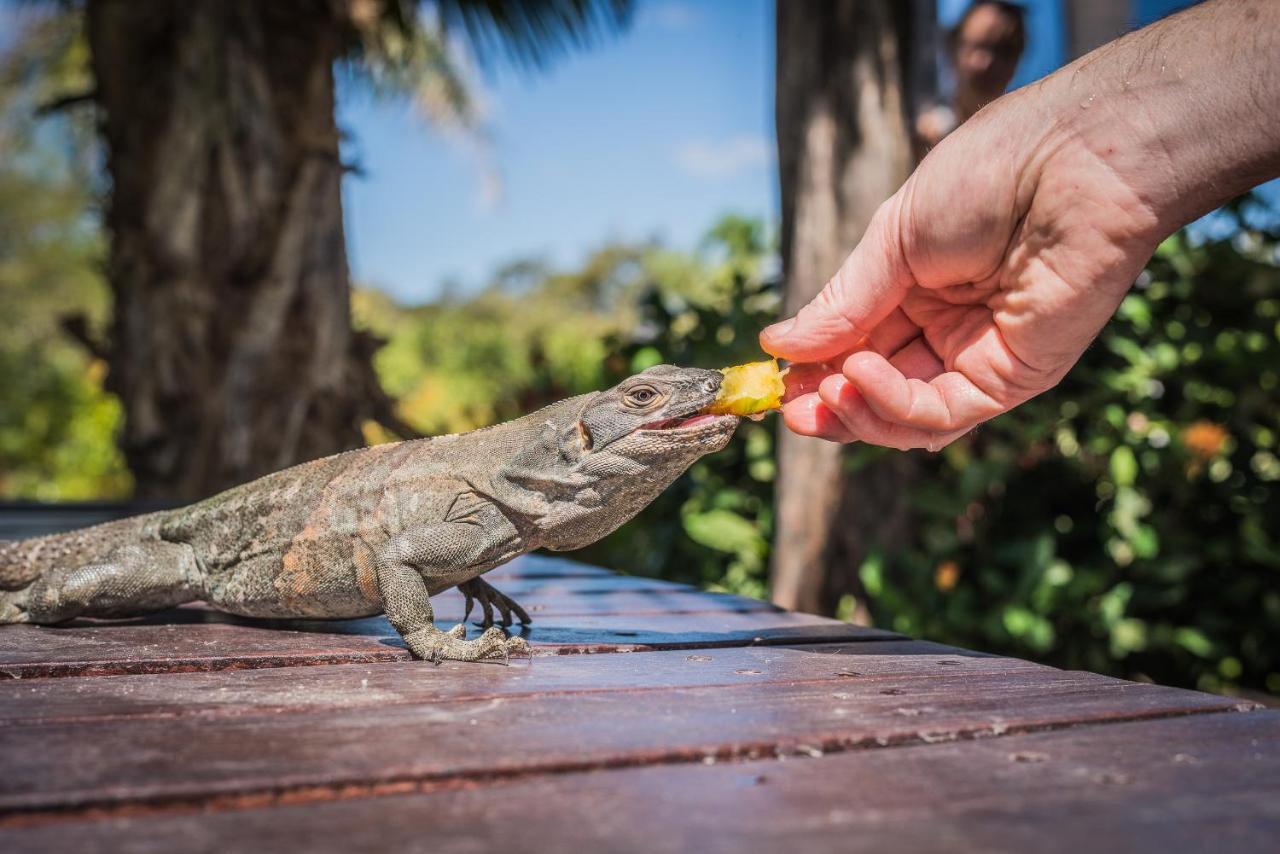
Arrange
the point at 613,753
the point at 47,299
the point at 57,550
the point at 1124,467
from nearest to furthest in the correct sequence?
the point at 613,753 < the point at 57,550 < the point at 1124,467 < the point at 47,299

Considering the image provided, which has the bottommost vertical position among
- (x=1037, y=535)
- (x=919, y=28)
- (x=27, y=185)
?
(x=1037, y=535)

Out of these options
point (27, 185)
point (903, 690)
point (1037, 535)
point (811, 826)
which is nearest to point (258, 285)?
point (1037, 535)

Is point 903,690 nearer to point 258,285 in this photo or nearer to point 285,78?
point 258,285

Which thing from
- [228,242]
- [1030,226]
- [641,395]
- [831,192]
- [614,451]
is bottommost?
[614,451]

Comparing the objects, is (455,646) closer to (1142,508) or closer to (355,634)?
(355,634)

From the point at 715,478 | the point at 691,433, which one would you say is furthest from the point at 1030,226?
the point at 715,478

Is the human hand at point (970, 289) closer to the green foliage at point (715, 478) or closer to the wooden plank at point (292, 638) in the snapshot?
the wooden plank at point (292, 638)

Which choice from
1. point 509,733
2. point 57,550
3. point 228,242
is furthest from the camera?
point 228,242
